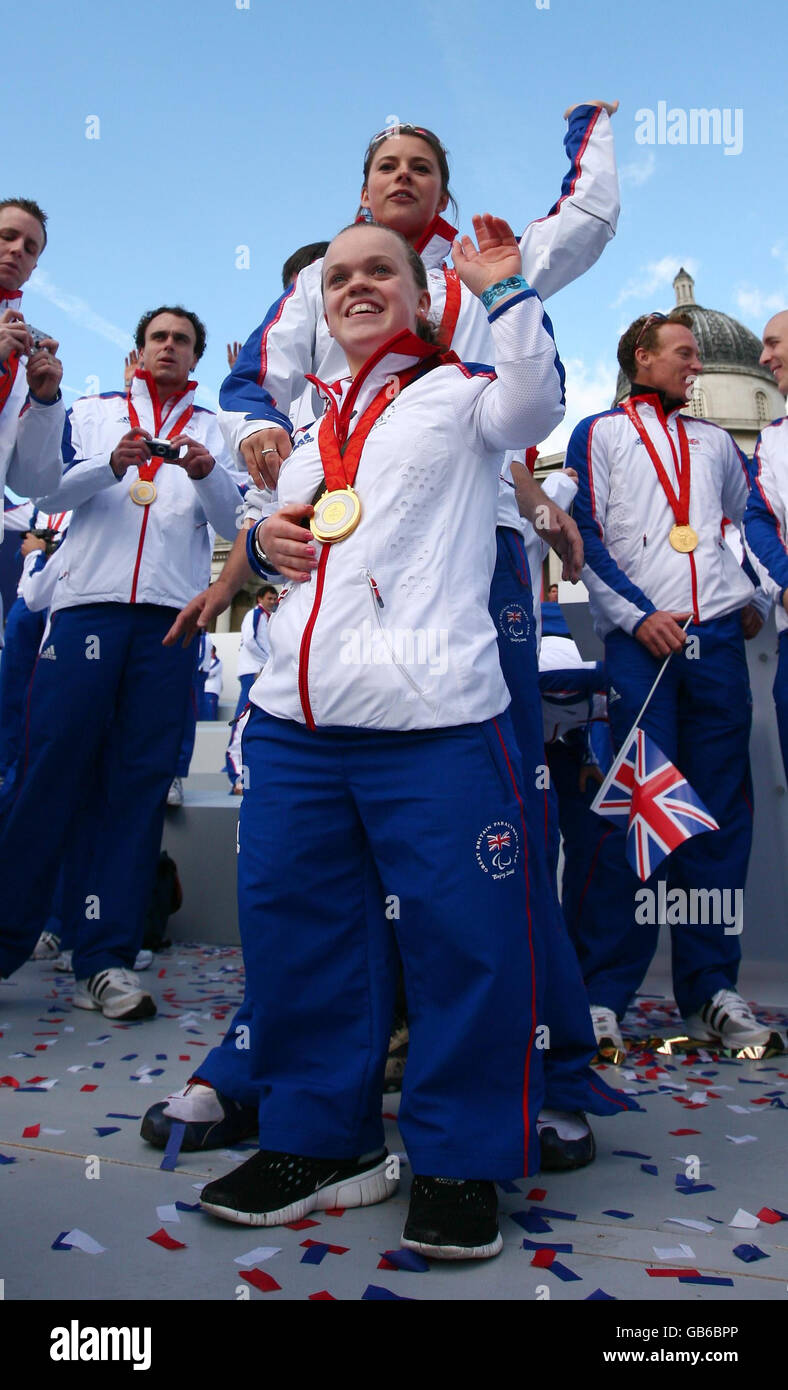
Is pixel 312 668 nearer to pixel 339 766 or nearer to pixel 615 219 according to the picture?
pixel 339 766

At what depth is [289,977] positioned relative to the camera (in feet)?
5.79

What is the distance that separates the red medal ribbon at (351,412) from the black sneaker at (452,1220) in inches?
43.6

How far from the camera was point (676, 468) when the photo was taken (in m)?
3.37

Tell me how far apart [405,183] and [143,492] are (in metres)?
1.56

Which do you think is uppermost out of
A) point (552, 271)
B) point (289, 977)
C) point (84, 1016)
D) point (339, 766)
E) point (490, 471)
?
point (552, 271)

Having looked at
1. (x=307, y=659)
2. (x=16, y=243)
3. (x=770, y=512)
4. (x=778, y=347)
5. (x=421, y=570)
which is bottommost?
(x=307, y=659)

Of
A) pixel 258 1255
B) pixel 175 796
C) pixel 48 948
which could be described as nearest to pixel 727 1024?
pixel 258 1255

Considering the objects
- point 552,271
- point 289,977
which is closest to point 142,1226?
point 289,977

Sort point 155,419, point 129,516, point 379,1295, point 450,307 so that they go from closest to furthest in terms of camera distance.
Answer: point 379,1295 → point 450,307 → point 129,516 → point 155,419

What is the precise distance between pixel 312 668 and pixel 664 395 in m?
2.16

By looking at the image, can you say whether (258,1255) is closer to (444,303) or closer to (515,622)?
(515,622)

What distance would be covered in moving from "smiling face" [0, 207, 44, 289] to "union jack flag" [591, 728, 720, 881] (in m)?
2.31

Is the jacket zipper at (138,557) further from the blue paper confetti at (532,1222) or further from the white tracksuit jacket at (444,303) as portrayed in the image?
the blue paper confetti at (532,1222)
